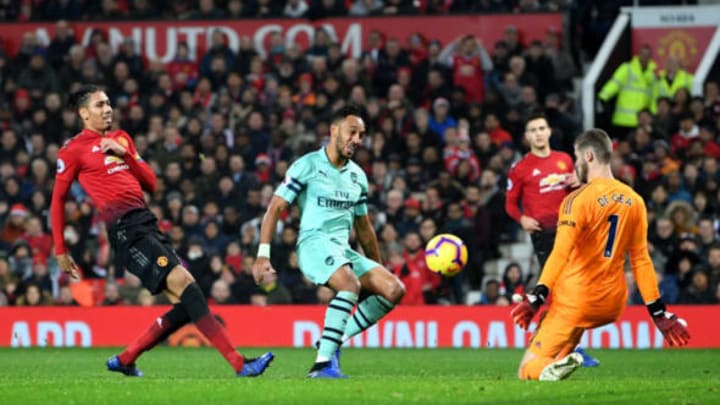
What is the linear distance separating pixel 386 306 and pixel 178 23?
46.9 ft

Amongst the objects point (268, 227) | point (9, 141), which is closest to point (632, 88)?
point (9, 141)

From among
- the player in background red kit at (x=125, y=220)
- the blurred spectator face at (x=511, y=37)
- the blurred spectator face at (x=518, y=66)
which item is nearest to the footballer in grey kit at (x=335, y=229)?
the player in background red kit at (x=125, y=220)

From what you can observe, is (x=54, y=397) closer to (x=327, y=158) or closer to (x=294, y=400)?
(x=294, y=400)

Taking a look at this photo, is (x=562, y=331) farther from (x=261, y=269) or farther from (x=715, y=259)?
(x=715, y=259)

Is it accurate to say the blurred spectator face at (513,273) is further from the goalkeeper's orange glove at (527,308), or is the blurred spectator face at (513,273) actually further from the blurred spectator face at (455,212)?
the goalkeeper's orange glove at (527,308)

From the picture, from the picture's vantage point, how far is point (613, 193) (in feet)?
33.3

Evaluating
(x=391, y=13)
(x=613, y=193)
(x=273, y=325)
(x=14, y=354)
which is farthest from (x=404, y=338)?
(x=613, y=193)

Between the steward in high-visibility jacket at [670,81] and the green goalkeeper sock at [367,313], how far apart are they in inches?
470

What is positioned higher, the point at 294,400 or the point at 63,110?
the point at 63,110

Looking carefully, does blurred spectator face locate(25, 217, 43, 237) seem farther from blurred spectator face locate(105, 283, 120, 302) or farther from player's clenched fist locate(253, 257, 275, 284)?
player's clenched fist locate(253, 257, 275, 284)

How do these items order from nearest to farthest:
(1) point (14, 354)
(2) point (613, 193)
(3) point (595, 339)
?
(2) point (613, 193) → (1) point (14, 354) → (3) point (595, 339)

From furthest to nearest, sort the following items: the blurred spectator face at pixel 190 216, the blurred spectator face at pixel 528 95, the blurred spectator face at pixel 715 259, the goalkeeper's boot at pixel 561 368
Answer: the blurred spectator face at pixel 528 95 → the blurred spectator face at pixel 190 216 → the blurred spectator face at pixel 715 259 → the goalkeeper's boot at pixel 561 368

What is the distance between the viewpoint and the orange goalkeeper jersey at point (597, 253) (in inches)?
396

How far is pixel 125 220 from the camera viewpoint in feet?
37.8
